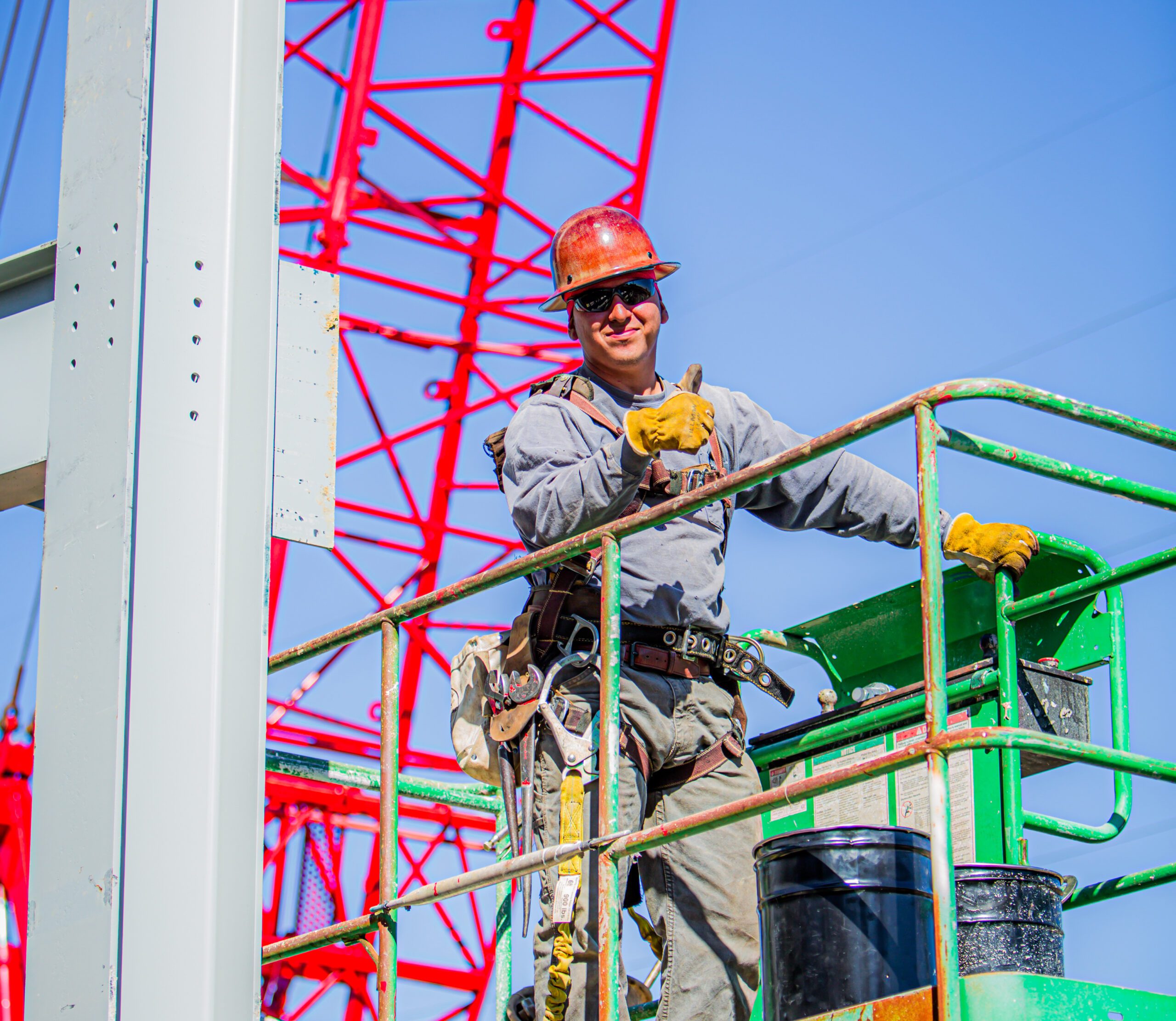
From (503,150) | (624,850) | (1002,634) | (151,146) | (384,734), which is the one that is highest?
(503,150)

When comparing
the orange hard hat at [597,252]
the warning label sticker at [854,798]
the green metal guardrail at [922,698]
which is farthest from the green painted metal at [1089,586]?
the orange hard hat at [597,252]

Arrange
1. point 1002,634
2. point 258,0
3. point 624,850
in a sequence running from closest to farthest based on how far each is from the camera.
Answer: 1. point 258,0
2. point 624,850
3. point 1002,634

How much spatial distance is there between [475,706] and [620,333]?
1.21m

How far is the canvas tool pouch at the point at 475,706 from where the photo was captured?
5.17 m

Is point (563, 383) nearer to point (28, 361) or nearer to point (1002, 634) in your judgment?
point (1002, 634)

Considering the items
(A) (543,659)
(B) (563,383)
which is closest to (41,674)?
(A) (543,659)

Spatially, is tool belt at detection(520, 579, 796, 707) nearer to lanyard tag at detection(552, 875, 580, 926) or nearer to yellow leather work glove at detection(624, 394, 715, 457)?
yellow leather work glove at detection(624, 394, 715, 457)

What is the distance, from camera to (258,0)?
12.1 feet

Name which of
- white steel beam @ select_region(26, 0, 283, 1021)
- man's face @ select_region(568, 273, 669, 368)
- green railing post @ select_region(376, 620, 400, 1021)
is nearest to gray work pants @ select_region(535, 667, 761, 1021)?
green railing post @ select_region(376, 620, 400, 1021)

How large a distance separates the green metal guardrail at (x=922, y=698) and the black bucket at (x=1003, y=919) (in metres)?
0.37

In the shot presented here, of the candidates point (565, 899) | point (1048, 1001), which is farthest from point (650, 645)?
point (1048, 1001)

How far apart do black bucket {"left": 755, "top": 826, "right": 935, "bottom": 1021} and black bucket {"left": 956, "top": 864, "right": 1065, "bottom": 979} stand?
140 millimetres

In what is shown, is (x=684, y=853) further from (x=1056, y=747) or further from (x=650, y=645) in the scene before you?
(x=1056, y=747)

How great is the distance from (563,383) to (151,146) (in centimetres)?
195
